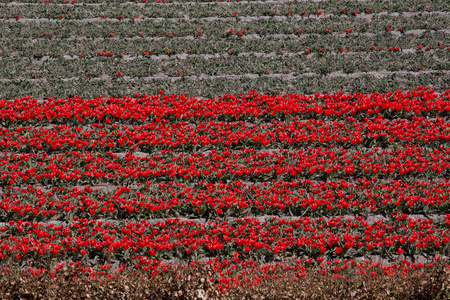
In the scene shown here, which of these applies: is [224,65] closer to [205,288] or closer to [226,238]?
[226,238]

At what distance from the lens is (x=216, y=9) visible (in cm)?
1577

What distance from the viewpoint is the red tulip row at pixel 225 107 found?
10.3 m

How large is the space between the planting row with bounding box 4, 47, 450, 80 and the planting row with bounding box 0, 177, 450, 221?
4887 millimetres

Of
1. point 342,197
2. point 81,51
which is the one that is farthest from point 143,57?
point 342,197

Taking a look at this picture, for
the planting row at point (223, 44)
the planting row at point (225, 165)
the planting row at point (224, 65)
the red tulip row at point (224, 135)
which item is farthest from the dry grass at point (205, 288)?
the planting row at point (223, 44)

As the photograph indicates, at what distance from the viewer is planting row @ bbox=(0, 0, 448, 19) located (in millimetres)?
15438

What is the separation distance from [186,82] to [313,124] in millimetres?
3662

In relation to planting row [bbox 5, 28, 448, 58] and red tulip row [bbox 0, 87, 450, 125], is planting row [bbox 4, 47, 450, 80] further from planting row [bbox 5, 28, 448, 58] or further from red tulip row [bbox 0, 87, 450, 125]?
red tulip row [bbox 0, 87, 450, 125]

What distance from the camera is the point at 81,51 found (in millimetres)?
13516

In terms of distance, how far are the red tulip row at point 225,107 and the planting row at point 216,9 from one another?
546 centimetres

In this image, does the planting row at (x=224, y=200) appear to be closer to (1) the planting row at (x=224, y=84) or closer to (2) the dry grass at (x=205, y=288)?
(2) the dry grass at (x=205, y=288)

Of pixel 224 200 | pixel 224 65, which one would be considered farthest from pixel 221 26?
pixel 224 200

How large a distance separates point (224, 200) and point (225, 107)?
3.34 metres

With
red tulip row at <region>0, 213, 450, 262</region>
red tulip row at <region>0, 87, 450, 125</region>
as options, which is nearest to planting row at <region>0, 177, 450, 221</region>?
red tulip row at <region>0, 213, 450, 262</region>
